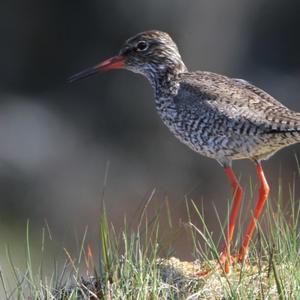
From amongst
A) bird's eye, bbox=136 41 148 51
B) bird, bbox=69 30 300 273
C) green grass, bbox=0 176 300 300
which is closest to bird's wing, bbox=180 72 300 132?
bird, bbox=69 30 300 273

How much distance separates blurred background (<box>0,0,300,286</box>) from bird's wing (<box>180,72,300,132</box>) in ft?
21.8

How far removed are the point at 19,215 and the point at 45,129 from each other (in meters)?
2.02

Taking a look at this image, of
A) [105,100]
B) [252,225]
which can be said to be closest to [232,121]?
[252,225]

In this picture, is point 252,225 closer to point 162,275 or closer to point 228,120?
point 228,120

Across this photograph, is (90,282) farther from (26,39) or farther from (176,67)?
(26,39)

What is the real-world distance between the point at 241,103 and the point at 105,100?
958 cm

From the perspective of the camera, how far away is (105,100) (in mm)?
17969

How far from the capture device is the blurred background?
1622 centimetres

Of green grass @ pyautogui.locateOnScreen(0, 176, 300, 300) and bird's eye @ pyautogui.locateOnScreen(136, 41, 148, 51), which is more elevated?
bird's eye @ pyautogui.locateOnScreen(136, 41, 148, 51)

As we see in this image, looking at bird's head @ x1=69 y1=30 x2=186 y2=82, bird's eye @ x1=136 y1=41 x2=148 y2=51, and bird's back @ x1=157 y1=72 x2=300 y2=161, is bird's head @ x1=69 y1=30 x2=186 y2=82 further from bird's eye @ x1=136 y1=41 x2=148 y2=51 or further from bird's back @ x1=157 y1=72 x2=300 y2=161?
bird's back @ x1=157 y1=72 x2=300 y2=161

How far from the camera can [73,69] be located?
18.3 m

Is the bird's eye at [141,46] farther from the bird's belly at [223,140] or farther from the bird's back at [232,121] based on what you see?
the bird's belly at [223,140]

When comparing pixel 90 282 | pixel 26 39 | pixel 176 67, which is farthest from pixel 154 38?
pixel 26 39

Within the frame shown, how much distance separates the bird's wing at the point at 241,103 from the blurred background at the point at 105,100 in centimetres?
665
